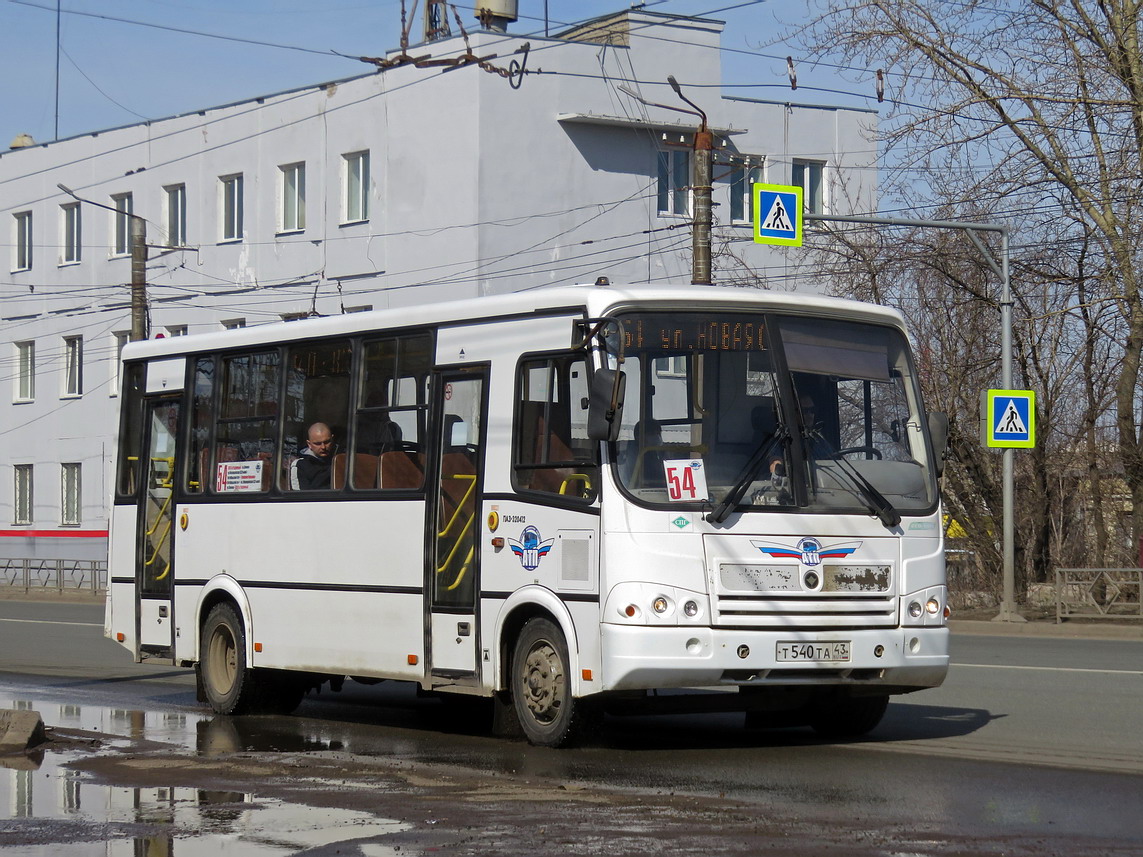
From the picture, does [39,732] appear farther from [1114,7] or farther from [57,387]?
[57,387]

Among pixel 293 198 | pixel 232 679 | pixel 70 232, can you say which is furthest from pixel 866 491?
pixel 70 232

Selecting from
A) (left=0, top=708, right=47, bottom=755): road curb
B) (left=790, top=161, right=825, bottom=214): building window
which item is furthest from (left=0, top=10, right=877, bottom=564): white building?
(left=0, top=708, right=47, bottom=755): road curb

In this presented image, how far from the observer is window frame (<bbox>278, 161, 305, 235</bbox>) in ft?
147

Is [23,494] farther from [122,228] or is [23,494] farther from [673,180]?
[673,180]

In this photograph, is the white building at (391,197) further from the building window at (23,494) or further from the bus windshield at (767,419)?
the bus windshield at (767,419)

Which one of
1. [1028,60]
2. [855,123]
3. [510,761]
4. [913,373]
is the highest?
[855,123]

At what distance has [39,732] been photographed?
11.8 m

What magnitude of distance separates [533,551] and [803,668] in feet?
5.89

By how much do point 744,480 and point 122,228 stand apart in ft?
138

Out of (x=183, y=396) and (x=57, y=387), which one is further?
(x=57, y=387)

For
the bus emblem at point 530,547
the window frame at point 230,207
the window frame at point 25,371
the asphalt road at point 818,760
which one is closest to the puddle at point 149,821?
the asphalt road at point 818,760

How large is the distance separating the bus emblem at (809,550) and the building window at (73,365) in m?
43.2

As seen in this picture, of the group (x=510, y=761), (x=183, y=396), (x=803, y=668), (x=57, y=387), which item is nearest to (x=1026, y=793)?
(x=803, y=668)

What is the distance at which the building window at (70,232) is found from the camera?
171ft
